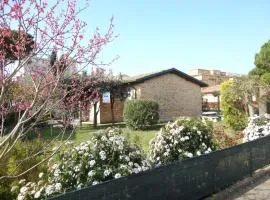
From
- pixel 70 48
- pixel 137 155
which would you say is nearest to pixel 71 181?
pixel 137 155

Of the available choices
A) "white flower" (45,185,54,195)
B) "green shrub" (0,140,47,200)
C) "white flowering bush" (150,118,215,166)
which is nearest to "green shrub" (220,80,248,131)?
"white flowering bush" (150,118,215,166)

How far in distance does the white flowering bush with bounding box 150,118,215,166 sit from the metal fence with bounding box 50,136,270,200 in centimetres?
62

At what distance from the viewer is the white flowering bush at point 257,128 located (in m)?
12.0

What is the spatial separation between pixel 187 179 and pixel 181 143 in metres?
1.85

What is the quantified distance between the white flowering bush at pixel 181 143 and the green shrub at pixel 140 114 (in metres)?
14.4

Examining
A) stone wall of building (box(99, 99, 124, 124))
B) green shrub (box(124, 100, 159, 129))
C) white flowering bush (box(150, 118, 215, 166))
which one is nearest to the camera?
white flowering bush (box(150, 118, 215, 166))

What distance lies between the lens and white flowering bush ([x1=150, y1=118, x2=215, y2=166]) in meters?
8.28

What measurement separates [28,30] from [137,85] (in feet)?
92.3

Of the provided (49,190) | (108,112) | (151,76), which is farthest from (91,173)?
(108,112)

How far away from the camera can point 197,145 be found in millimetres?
8398

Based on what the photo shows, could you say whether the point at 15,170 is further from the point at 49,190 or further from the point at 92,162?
the point at 92,162

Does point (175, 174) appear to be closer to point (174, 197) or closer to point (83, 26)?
point (174, 197)

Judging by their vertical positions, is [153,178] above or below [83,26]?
below

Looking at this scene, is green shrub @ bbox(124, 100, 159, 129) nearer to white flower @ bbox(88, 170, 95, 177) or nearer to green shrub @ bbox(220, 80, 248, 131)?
green shrub @ bbox(220, 80, 248, 131)
